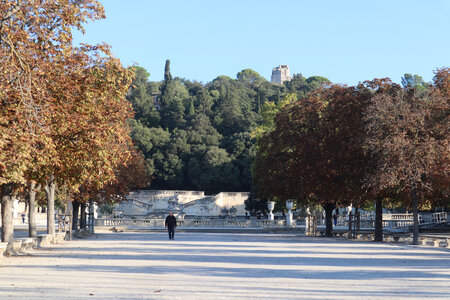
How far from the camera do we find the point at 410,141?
3095 centimetres

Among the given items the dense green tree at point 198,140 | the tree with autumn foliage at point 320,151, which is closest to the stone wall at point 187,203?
the dense green tree at point 198,140

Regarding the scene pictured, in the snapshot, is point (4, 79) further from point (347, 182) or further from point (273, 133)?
point (273, 133)

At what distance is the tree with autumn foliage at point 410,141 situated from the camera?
30.4 meters

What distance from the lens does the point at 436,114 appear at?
32438mm

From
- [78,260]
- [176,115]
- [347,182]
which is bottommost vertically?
[78,260]

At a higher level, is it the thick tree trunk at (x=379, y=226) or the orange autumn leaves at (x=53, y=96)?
the orange autumn leaves at (x=53, y=96)

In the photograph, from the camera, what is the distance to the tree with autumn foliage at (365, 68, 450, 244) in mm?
30406

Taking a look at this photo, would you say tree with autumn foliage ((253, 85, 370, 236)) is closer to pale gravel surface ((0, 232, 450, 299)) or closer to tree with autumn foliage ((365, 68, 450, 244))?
tree with autumn foliage ((365, 68, 450, 244))

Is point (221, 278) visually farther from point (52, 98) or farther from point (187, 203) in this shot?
point (187, 203)

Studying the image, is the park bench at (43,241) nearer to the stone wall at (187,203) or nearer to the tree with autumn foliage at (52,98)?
the tree with autumn foliage at (52,98)

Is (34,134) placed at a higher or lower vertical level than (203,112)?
lower

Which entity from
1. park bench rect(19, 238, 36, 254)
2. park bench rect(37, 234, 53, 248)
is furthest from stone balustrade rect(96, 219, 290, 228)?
park bench rect(19, 238, 36, 254)

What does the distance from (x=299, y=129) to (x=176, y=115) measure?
239 feet

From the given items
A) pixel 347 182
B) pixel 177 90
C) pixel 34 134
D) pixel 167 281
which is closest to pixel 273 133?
pixel 347 182
